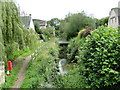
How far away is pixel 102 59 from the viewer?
4832 millimetres

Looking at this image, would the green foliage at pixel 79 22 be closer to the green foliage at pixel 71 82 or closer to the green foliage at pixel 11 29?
the green foliage at pixel 11 29

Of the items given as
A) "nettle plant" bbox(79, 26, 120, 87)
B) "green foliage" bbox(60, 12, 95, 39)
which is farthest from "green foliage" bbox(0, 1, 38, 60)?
"green foliage" bbox(60, 12, 95, 39)

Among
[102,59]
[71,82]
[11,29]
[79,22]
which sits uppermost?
[79,22]

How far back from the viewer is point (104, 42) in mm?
5133

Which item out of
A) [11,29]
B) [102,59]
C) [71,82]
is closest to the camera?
[102,59]

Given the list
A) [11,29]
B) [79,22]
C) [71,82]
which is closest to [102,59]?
[71,82]

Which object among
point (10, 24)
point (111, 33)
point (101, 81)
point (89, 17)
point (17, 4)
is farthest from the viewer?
point (89, 17)

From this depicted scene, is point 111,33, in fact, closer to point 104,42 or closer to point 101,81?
point 104,42

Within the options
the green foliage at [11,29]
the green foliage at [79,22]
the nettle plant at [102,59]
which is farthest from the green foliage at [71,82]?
the green foliage at [79,22]

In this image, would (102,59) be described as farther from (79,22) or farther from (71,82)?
(79,22)

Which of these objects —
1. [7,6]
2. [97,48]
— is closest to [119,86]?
[97,48]

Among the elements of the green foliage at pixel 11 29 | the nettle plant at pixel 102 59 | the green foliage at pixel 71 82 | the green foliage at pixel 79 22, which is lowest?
the green foliage at pixel 71 82

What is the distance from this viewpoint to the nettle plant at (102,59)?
15.7ft

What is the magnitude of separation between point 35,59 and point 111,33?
608cm
